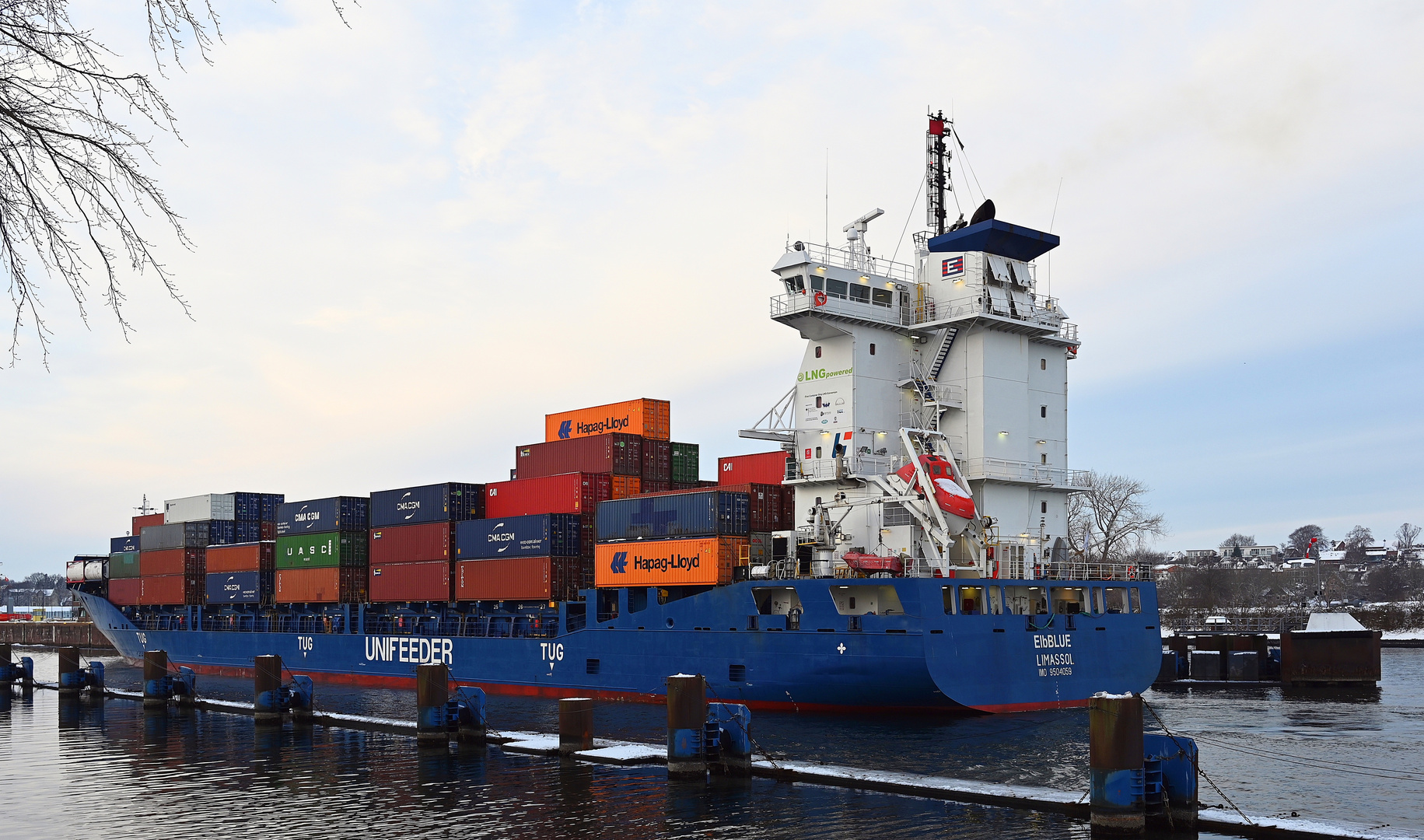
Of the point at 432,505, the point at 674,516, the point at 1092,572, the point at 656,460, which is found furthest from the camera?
the point at 432,505

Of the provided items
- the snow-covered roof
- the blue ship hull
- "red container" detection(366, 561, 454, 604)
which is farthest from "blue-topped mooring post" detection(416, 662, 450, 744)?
the snow-covered roof

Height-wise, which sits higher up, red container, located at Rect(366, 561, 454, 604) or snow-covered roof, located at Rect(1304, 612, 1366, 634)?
red container, located at Rect(366, 561, 454, 604)

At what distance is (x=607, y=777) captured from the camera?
22.5 metres

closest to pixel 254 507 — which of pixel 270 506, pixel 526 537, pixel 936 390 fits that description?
pixel 270 506

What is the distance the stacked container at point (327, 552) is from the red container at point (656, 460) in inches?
615

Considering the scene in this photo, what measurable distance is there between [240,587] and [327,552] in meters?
9.50

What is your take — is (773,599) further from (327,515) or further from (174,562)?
(174,562)

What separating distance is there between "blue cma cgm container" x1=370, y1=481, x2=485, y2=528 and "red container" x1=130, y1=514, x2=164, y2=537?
2399 cm

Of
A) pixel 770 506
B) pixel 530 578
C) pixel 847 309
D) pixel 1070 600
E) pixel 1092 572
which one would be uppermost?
pixel 847 309

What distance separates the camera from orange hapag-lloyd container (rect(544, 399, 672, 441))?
4388 centimetres

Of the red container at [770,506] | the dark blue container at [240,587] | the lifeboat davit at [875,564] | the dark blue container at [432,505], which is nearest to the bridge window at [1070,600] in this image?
the lifeboat davit at [875,564]

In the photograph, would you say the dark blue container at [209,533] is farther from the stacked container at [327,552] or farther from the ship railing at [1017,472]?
the ship railing at [1017,472]

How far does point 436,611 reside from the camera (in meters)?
47.8

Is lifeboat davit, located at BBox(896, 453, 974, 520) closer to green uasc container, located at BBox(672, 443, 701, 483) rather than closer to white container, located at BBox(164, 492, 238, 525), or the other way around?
green uasc container, located at BBox(672, 443, 701, 483)
